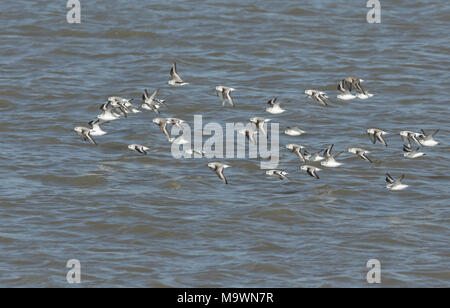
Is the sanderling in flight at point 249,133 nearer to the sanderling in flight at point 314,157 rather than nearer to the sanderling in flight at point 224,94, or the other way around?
the sanderling in flight at point 224,94

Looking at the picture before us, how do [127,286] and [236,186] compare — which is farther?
[236,186]

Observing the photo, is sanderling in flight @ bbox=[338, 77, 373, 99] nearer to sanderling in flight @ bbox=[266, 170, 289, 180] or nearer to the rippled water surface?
the rippled water surface

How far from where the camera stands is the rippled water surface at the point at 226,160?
21281 mm

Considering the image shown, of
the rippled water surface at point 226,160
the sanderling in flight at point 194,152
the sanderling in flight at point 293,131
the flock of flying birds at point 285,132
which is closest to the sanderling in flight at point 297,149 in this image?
the flock of flying birds at point 285,132

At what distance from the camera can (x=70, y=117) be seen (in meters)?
30.1

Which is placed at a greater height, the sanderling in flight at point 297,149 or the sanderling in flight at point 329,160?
the sanderling in flight at point 297,149

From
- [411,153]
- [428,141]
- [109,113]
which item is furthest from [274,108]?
[109,113]

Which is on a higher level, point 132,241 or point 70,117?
point 70,117

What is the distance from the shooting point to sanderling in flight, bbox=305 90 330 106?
93.2ft

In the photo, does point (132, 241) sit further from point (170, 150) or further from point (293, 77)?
point (293, 77)

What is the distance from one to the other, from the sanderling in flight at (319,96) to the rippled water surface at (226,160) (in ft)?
1.26

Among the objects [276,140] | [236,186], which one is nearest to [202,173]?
[236,186]

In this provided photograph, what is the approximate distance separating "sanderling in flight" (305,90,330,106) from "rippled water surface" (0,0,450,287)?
38 cm
